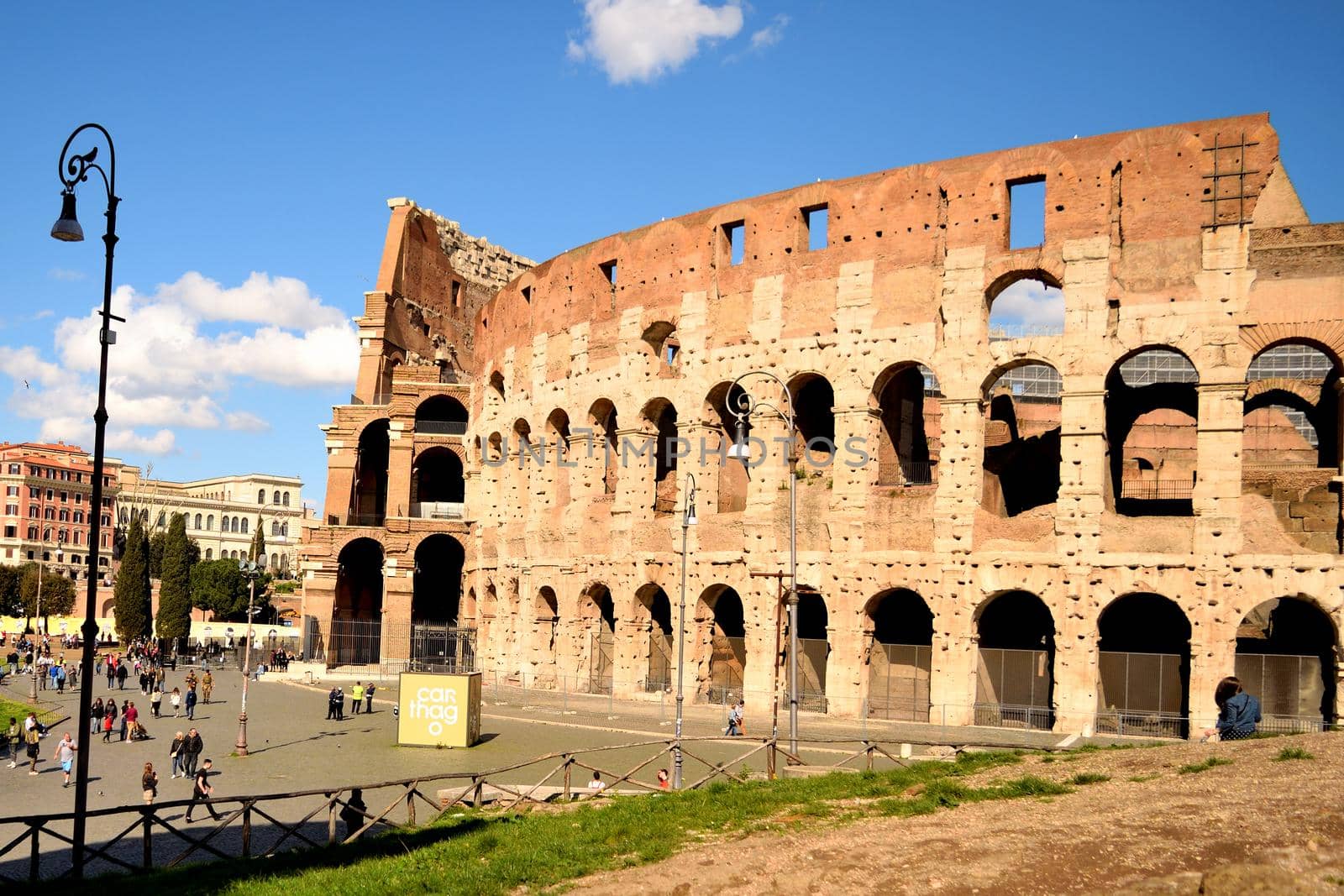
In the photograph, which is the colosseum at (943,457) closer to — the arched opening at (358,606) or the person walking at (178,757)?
the arched opening at (358,606)

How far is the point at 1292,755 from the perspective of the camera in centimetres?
1518

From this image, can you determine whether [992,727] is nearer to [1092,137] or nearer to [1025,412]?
[1092,137]

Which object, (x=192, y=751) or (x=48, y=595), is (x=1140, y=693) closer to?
(x=192, y=751)

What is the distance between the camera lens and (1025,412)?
49.1m

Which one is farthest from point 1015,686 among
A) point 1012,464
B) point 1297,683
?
point 1012,464

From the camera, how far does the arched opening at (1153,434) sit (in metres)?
34.1

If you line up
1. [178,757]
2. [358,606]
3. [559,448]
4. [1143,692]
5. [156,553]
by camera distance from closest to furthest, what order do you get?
1. [178,757]
2. [1143,692]
3. [559,448]
4. [358,606]
5. [156,553]

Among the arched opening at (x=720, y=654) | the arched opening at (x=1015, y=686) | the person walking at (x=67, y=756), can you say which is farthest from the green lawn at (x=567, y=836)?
the arched opening at (x=720, y=654)

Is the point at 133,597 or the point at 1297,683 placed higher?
the point at 1297,683

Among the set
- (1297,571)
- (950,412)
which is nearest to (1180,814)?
(1297,571)

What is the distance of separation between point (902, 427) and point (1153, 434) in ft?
50.6

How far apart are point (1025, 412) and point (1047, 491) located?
13916 mm

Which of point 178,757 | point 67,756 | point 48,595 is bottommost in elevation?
point 67,756

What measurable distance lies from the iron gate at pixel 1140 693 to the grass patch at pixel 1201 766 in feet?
47.7
